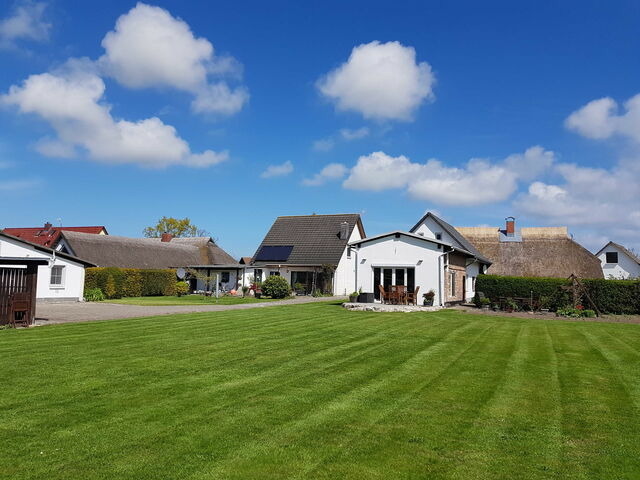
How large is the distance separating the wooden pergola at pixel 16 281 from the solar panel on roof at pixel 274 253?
26.1 meters

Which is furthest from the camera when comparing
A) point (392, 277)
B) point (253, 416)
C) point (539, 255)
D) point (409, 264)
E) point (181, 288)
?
point (181, 288)

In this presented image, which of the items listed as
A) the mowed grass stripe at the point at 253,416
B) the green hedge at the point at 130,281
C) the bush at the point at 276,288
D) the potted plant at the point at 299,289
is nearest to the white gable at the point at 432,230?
the potted plant at the point at 299,289

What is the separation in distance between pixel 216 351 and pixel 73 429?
4.95 m

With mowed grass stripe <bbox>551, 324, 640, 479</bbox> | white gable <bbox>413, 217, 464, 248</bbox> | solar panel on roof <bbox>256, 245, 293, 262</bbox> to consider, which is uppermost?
white gable <bbox>413, 217, 464, 248</bbox>

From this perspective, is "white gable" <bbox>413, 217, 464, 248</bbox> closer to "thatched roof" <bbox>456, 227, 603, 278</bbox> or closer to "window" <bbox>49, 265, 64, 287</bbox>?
"thatched roof" <bbox>456, 227, 603, 278</bbox>

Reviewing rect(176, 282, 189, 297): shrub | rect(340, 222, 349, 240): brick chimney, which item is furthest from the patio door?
rect(176, 282, 189, 297): shrub

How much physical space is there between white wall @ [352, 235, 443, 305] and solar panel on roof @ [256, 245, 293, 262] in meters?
14.8

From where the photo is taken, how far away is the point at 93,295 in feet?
103

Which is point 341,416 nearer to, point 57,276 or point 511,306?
point 511,306

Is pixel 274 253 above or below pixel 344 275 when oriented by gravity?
above

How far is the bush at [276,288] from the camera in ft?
108

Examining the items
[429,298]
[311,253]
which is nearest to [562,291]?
[429,298]

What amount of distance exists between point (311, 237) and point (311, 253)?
2.44 metres

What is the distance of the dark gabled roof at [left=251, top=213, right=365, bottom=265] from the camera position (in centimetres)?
3981
